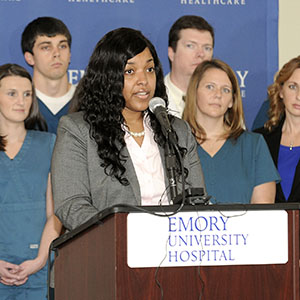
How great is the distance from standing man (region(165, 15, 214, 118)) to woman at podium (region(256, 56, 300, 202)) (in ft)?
1.87

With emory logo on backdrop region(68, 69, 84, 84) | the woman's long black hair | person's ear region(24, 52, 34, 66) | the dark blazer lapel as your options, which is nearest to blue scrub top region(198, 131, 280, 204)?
emory logo on backdrop region(68, 69, 84, 84)

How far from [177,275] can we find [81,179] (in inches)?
34.2

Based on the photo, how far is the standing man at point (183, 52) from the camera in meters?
4.71

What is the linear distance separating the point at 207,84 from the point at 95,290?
8.49 ft

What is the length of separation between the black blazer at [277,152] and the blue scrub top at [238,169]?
0.52 feet

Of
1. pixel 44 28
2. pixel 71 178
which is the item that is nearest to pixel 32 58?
pixel 44 28

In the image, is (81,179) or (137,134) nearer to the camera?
(81,179)

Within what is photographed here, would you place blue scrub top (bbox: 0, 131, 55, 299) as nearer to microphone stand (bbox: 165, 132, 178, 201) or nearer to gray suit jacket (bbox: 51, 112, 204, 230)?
gray suit jacket (bbox: 51, 112, 204, 230)

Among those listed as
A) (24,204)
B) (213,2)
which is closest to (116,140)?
(24,204)

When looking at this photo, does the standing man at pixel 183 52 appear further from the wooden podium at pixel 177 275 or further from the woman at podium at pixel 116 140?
the wooden podium at pixel 177 275

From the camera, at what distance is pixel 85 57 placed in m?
4.64

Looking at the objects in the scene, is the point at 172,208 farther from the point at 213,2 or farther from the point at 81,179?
the point at 213,2

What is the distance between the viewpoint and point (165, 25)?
4.76 meters

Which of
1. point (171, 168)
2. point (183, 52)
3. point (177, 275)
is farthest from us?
point (183, 52)
